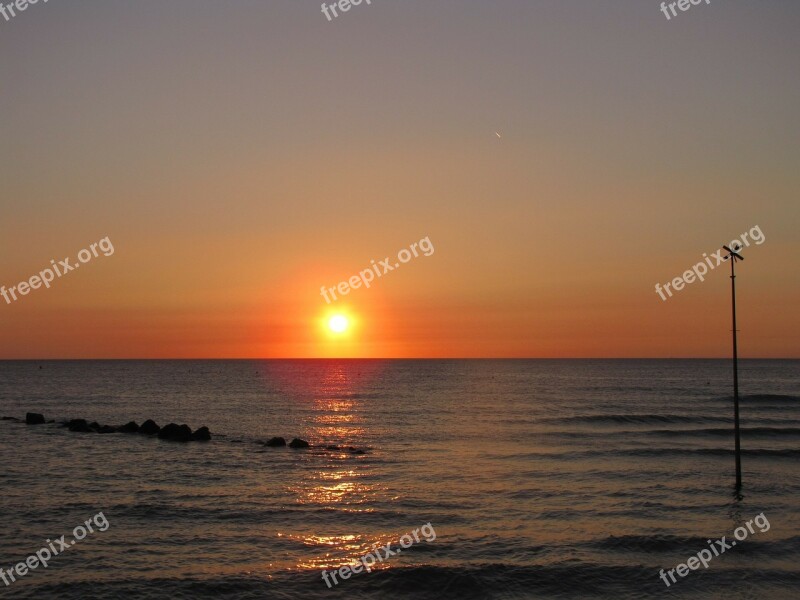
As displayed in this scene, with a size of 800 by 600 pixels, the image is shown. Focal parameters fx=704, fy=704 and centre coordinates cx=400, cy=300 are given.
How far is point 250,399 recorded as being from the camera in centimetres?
10450

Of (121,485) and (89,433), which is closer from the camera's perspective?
(121,485)

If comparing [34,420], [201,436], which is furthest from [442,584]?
[34,420]

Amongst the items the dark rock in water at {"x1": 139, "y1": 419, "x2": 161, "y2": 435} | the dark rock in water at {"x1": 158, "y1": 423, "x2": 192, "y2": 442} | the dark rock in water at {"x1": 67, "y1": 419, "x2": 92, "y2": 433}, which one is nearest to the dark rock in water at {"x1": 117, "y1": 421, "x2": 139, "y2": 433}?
the dark rock in water at {"x1": 139, "y1": 419, "x2": 161, "y2": 435}

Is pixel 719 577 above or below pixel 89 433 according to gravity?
below

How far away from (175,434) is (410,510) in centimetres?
3025

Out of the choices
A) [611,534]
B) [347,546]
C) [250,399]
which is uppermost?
[250,399]

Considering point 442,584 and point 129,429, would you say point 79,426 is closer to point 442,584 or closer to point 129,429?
point 129,429

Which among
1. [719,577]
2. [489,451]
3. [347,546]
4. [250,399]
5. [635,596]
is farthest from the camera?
[250,399]

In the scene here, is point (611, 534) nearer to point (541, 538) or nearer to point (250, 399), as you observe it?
point (541, 538)

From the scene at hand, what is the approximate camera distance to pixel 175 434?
2181 inches

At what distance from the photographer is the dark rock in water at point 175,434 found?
55.1 m

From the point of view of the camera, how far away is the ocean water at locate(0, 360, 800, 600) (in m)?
22.6

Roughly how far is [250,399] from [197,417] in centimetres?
2782

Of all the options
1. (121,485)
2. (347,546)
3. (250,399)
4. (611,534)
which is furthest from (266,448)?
(250,399)
